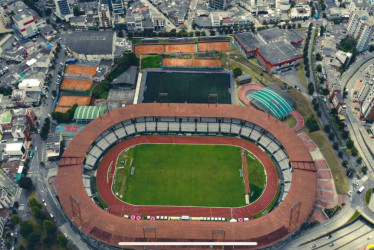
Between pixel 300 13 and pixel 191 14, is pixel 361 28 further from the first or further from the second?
pixel 191 14

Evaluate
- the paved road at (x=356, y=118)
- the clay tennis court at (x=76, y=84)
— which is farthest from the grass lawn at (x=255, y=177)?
the clay tennis court at (x=76, y=84)

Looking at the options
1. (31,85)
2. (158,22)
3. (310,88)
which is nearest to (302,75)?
(310,88)

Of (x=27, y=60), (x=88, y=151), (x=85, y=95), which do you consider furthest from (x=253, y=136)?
(x=27, y=60)

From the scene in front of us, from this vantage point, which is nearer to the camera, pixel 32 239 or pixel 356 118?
pixel 32 239

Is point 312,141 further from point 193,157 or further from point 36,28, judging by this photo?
point 36,28

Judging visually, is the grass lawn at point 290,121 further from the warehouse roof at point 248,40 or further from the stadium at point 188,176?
the warehouse roof at point 248,40

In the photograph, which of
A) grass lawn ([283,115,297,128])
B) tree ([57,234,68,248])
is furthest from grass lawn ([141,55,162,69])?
tree ([57,234,68,248])

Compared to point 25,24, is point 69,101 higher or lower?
lower
